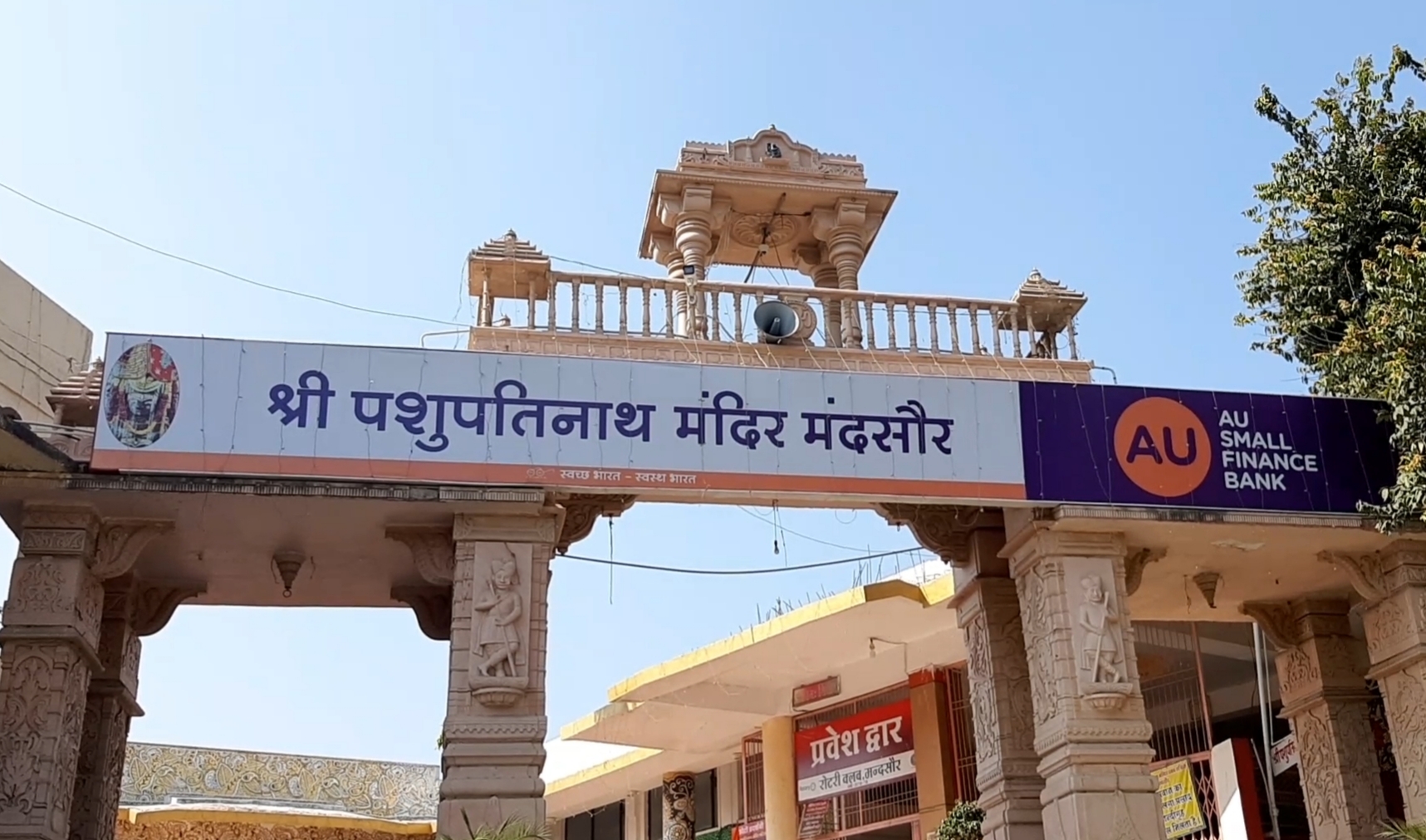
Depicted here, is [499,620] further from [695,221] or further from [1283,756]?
[1283,756]

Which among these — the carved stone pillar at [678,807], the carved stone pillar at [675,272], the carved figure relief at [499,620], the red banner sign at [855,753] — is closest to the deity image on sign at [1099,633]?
the carved stone pillar at [675,272]

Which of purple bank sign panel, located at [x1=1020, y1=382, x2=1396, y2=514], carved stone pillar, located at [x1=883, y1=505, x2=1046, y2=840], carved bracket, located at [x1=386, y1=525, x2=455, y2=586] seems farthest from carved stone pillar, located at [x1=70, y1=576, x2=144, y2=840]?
purple bank sign panel, located at [x1=1020, y1=382, x2=1396, y2=514]

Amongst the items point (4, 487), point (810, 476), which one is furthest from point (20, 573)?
point (810, 476)

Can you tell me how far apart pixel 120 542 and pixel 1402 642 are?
32.7 feet

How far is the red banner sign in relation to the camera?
750 inches

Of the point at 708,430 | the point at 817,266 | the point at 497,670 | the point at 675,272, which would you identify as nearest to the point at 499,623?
the point at 497,670

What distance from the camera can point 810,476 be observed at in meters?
10.5

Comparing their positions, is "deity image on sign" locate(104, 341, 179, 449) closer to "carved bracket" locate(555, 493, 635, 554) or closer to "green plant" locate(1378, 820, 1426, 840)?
"carved bracket" locate(555, 493, 635, 554)

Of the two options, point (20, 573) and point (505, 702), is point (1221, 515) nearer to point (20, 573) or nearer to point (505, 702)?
point (505, 702)

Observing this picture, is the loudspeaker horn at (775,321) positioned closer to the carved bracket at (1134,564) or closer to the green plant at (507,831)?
the carved bracket at (1134,564)

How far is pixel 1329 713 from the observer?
1320cm

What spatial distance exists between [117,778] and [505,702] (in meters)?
4.30

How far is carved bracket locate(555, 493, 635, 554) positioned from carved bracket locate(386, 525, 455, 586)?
0.82 meters

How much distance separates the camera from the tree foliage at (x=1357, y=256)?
11.2 metres
